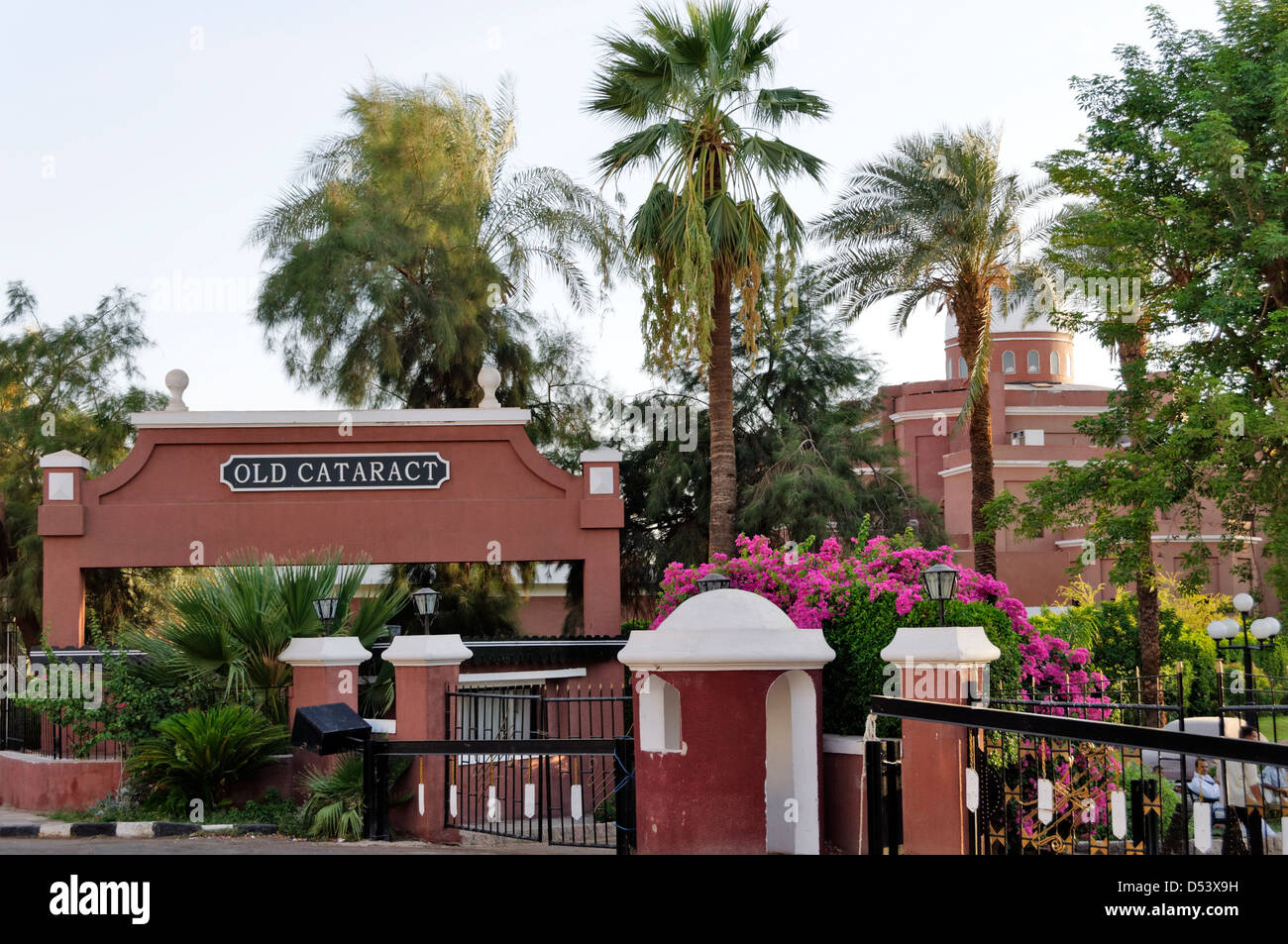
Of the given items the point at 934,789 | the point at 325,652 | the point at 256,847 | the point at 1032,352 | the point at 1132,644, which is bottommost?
the point at 256,847

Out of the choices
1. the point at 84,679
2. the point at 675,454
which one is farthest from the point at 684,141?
the point at 84,679

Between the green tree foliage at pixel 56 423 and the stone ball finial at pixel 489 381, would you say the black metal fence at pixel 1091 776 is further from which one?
the green tree foliage at pixel 56 423

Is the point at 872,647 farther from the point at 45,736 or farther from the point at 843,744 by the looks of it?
the point at 45,736

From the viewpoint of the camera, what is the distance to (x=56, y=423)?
92.3 feet

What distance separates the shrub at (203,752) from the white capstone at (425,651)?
5.57 ft

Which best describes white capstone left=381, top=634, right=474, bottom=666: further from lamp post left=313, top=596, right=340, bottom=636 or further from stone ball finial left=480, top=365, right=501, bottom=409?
stone ball finial left=480, top=365, right=501, bottom=409

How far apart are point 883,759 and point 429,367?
71.4 feet

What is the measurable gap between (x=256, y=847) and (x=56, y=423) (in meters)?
20.0

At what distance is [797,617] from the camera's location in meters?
12.8

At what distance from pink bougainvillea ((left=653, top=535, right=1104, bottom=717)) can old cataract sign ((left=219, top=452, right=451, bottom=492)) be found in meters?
6.98

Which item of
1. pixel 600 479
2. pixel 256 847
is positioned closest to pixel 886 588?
pixel 256 847

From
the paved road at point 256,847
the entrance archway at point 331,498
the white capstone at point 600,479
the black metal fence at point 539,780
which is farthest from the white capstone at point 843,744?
the white capstone at point 600,479
